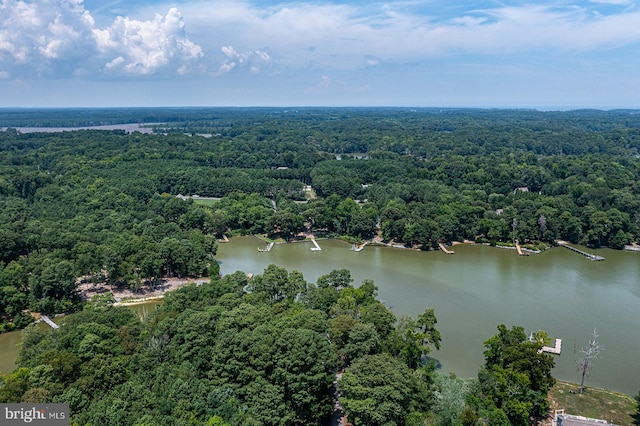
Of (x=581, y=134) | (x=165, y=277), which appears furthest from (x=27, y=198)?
(x=581, y=134)

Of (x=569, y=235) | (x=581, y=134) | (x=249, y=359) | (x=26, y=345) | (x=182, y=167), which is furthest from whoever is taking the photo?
(x=581, y=134)

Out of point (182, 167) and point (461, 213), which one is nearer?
point (461, 213)

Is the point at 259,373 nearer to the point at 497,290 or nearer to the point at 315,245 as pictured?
the point at 497,290

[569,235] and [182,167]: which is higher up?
[182,167]

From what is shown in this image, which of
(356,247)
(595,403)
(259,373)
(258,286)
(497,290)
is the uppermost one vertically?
(258,286)

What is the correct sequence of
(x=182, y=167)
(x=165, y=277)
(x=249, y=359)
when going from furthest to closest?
(x=182, y=167)
(x=165, y=277)
(x=249, y=359)

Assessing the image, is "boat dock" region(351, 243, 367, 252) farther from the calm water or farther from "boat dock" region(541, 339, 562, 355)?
"boat dock" region(541, 339, 562, 355)

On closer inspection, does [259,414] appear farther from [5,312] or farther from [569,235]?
[569,235]

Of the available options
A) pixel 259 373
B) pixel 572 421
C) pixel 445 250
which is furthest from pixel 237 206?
pixel 572 421
